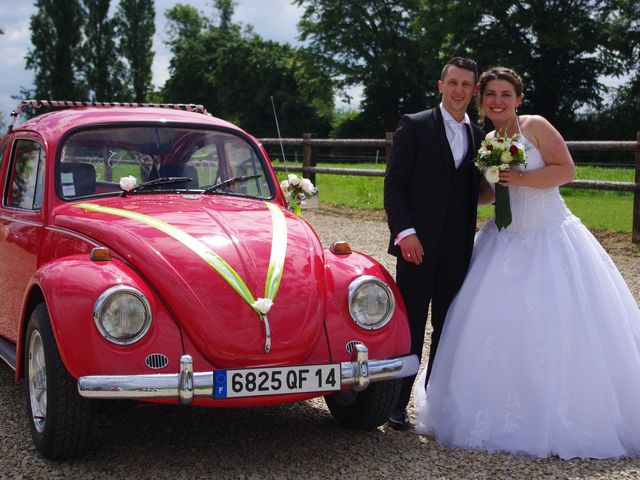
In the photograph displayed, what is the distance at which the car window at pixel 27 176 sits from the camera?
4.77m

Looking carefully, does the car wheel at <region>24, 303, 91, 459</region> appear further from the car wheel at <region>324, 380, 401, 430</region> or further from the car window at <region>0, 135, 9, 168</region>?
the car window at <region>0, 135, 9, 168</region>

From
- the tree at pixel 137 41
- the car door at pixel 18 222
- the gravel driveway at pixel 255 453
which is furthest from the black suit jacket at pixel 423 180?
the tree at pixel 137 41

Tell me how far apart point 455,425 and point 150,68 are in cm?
5290

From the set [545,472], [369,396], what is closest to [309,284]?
[369,396]

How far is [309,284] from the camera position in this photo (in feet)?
12.4

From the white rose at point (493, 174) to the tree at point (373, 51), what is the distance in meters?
43.1

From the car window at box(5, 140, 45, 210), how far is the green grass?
8.32 m

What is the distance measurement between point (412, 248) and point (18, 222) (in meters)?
2.46

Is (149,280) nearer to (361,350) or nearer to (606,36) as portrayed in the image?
(361,350)

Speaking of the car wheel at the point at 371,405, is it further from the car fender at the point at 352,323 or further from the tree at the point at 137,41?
the tree at the point at 137,41

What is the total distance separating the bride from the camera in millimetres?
3943

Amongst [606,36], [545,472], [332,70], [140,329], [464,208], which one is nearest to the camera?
[140,329]

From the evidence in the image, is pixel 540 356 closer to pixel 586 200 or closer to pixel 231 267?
pixel 231 267

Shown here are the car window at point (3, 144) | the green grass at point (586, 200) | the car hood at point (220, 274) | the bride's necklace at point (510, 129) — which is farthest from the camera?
the green grass at point (586, 200)
